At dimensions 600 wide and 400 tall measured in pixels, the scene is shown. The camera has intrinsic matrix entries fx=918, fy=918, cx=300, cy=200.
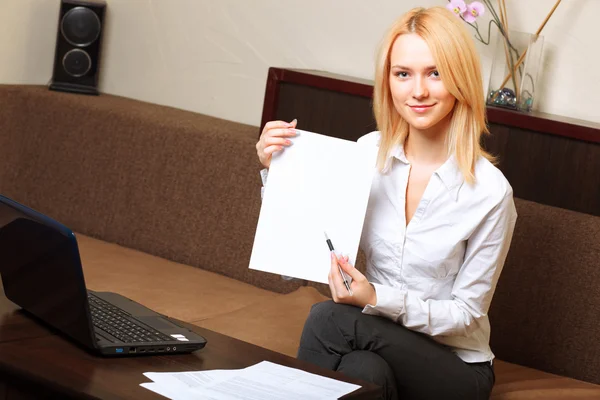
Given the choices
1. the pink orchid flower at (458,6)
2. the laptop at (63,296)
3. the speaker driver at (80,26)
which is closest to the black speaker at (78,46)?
the speaker driver at (80,26)

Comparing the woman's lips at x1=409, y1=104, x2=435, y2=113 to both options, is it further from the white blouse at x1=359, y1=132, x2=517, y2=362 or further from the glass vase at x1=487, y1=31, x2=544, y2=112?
the glass vase at x1=487, y1=31, x2=544, y2=112

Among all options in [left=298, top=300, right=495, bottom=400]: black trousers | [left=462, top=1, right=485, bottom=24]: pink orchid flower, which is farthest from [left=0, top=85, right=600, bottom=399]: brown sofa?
[left=462, top=1, right=485, bottom=24]: pink orchid flower

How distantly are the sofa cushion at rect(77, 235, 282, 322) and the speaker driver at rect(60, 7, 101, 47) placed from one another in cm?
79

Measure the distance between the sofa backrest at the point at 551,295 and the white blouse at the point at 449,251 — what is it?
1.39 feet

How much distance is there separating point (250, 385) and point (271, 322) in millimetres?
1003


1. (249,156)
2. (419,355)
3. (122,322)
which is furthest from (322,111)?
(122,322)

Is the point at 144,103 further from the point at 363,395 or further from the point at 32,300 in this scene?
the point at 363,395

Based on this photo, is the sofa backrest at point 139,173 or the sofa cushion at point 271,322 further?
the sofa backrest at point 139,173

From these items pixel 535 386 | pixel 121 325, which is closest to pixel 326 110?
pixel 535 386

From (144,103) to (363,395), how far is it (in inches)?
84.0

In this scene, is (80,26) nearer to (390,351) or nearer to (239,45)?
(239,45)

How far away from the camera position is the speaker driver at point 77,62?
3.27m

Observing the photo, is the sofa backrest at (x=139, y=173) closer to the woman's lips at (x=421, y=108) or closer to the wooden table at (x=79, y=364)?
the woman's lips at (x=421, y=108)

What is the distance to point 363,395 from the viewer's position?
139cm
